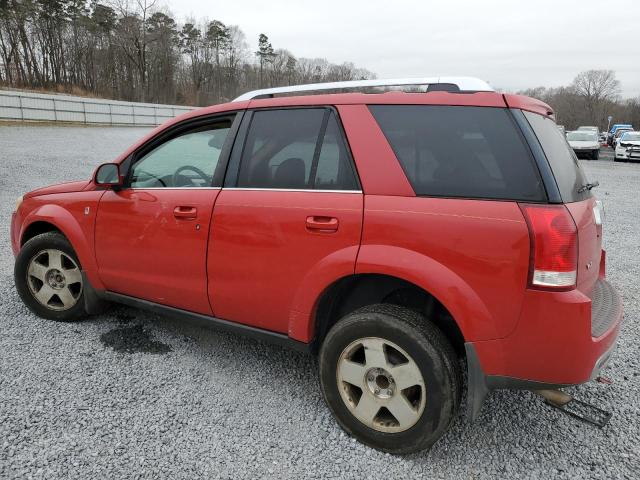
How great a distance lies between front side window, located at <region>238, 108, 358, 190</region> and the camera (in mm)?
2512

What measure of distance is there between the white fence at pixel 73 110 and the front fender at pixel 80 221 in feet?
89.6

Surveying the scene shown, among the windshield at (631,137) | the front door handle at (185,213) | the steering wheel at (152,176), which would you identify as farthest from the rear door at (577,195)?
the windshield at (631,137)

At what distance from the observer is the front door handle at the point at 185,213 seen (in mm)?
2889

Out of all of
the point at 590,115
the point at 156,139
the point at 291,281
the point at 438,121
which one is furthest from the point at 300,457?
the point at 590,115

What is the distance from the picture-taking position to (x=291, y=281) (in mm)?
2545

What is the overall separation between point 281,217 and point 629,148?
27.7 m

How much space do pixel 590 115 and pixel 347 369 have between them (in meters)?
104

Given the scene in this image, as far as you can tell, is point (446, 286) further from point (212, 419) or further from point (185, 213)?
point (185, 213)

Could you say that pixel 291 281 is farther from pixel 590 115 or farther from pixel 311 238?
pixel 590 115

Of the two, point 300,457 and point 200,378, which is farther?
point 200,378

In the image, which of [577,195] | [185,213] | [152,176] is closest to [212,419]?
Result: [185,213]

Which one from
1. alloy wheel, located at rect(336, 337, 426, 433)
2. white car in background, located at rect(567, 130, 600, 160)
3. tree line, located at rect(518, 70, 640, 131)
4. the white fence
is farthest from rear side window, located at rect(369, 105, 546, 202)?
tree line, located at rect(518, 70, 640, 131)

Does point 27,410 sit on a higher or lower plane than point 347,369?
lower

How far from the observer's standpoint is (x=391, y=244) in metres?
2.23
